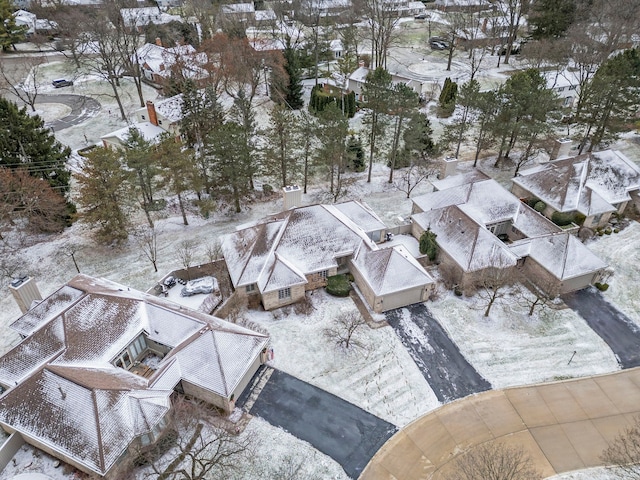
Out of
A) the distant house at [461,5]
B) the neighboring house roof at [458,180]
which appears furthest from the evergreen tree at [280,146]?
the distant house at [461,5]

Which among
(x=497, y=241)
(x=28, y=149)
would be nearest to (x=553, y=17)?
(x=497, y=241)

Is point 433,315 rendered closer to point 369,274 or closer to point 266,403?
point 369,274

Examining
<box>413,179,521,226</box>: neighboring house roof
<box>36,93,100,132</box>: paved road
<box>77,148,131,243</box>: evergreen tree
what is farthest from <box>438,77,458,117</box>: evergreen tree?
<box>36,93,100,132</box>: paved road

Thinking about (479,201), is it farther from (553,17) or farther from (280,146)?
(553,17)

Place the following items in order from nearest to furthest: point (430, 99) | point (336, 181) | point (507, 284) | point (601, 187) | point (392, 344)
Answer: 1. point (392, 344)
2. point (507, 284)
3. point (601, 187)
4. point (336, 181)
5. point (430, 99)

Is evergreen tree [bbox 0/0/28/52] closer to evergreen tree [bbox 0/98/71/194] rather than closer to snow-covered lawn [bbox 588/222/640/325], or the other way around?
evergreen tree [bbox 0/98/71/194]

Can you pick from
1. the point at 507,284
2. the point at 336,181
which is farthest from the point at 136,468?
the point at 336,181

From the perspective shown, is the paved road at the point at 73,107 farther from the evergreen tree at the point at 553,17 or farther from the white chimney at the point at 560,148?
the evergreen tree at the point at 553,17
